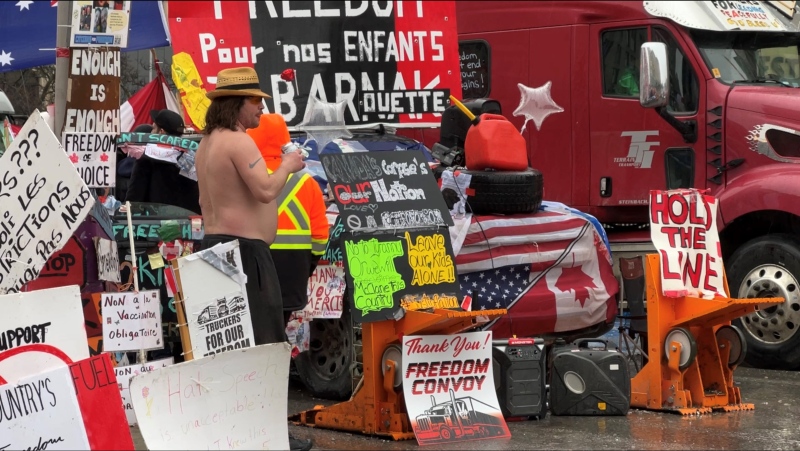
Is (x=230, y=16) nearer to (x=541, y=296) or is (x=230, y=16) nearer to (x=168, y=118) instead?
(x=168, y=118)

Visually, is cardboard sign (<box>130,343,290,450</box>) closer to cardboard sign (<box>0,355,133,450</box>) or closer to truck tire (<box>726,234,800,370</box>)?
cardboard sign (<box>0,355,133,450</box>)

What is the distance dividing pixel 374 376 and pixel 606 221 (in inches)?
188

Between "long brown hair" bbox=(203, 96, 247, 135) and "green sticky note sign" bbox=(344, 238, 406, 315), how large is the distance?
3.65 ft

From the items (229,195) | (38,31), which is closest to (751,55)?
(229,195)

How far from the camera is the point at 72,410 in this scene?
6.23 metres

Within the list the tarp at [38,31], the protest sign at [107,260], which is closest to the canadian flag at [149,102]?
the tarp at [38,31]

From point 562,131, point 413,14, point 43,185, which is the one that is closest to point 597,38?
point 562,131

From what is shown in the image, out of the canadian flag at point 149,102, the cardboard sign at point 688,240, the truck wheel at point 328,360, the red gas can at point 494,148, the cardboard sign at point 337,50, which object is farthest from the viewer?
the canadian flag at point 149,102

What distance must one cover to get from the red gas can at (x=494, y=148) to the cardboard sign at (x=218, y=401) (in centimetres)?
341

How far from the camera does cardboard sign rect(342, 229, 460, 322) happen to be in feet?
25.6

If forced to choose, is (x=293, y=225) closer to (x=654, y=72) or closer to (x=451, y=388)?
(x=451, y=388)

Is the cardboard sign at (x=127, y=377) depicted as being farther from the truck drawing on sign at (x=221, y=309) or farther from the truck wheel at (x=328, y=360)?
the truck drawing on sign at (x=221, y=309)

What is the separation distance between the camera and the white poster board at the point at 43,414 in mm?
6238

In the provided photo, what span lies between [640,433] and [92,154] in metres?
3.81
